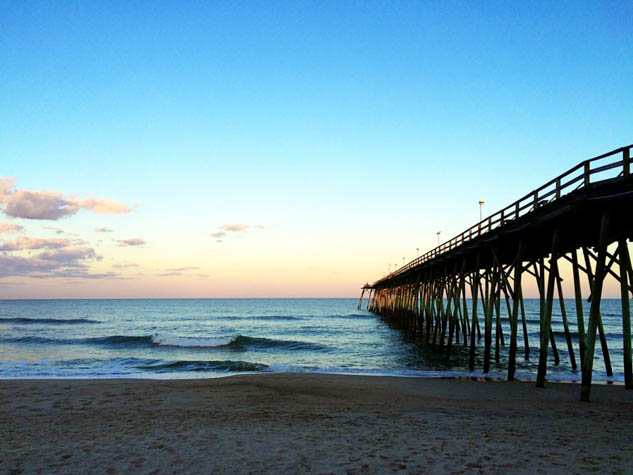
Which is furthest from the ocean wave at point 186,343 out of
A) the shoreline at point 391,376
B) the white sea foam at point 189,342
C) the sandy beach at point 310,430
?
the sandy beach at point 310,430

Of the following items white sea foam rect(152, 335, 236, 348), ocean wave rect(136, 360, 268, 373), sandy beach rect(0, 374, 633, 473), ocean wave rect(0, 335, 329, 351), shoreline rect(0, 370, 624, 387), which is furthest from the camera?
white sea foam rect(152, 335, 236, 348)

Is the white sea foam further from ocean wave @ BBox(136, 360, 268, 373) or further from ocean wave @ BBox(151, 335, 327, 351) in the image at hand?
ocean wave @ BBox(136, 360, 268, 373)

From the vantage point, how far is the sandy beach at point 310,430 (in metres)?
5.76

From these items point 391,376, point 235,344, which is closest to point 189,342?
point 235,344

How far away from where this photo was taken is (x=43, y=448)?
21.6 ft

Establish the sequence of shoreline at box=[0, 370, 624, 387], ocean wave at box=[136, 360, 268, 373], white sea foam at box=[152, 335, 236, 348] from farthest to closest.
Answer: white sea foam at box=[152, 335, 236, 348], ocean wave at box=[136, 360, 268, 373], shoreline at box=[0, 370, 624, 387]

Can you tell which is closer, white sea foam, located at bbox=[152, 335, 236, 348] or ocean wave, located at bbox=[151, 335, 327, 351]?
ocean wave, located at bbox=[151, 335, 327, 351]

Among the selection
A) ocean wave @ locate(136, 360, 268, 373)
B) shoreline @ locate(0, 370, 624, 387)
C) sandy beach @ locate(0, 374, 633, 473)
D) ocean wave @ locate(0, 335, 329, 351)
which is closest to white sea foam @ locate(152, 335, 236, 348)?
ocean wave @ locate(0, 335, 329, 351)

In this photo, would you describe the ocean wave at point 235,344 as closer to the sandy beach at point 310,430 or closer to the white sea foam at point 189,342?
the white sea foam at point 189,342

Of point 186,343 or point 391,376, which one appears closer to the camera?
point 391,376

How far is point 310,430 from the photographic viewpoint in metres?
7.62

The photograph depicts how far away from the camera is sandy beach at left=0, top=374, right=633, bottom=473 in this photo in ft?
18.9

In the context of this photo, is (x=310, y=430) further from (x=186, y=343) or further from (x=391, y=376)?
(x=186, y=343)

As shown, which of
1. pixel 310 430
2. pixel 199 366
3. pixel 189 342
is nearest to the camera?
pixel 310 430
